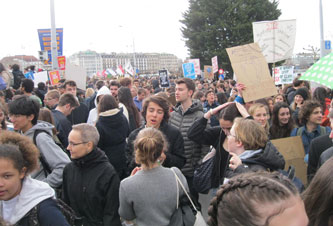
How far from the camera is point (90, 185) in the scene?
2.87 meters

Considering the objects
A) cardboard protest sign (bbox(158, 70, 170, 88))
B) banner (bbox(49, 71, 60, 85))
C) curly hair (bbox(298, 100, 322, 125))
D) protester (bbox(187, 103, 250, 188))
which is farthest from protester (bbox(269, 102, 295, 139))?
banner (bbox(49, 71, 60, 85))

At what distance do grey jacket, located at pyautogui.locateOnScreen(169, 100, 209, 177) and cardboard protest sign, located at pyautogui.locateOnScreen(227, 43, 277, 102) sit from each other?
75 centimetres

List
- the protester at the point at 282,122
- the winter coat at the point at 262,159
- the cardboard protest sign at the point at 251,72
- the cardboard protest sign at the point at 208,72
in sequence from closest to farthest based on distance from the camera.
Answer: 1. the winter coat at the point at 262,159
2. the cardboard protest sign at the point at 251,72
3. the protester at the point at 282,122
4. the cardboard protest sign at the point at 208,72

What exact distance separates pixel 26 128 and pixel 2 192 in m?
1.42

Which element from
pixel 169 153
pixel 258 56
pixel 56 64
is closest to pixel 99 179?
pixel 169 153

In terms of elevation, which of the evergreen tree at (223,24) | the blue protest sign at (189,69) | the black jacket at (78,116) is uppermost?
the evergreen tree at (223,24)

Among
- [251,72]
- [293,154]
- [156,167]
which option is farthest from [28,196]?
[251,72]

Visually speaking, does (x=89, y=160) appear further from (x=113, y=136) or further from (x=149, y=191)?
(x=113, y=136)

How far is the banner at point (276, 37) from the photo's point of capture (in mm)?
6676

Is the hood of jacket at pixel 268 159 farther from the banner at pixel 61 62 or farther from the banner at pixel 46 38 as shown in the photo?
the banner at pixel 46 38

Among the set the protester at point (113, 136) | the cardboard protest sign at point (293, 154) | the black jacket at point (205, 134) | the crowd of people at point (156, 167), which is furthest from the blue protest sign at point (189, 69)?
the black jacket at point (205, 134)

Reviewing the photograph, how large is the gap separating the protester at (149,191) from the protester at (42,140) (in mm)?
758

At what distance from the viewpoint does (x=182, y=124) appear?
428cm

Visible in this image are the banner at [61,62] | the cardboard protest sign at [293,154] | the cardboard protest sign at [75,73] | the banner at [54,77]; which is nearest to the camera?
the cardboard protest sign at [293,154]
